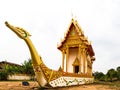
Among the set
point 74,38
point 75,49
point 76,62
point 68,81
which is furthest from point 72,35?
point 68,81

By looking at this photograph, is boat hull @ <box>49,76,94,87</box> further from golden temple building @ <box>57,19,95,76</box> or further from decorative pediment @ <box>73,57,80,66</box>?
decorative pediment @ <box>73,57,80,66</box>

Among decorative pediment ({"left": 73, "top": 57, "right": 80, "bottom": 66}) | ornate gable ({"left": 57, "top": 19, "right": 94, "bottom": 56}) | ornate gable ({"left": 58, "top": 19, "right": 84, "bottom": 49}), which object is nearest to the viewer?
ornate gable ({"left": 57, "top": 19, "right": 94, "bottom": 56})

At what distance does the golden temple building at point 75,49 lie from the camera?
20406 millimetres

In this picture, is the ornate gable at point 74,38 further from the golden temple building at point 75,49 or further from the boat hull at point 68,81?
the boat hull at point 68,81

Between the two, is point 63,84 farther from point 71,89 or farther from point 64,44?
point 64,44

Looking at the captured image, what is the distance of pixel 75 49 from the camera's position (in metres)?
21.7

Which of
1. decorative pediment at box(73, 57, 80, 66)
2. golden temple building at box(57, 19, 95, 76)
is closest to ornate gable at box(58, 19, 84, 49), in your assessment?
golden temple building at box(57, 19, 95, 76)

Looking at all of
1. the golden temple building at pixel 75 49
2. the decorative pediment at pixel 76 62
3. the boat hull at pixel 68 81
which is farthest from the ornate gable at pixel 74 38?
the boat hull at pixel 68 81

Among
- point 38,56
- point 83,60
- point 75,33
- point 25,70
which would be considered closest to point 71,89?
point 38,56

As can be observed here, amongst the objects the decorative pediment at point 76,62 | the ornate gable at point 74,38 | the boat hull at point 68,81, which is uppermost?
the ornate gable at point 74,38

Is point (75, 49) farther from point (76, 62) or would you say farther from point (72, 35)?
point (72, 35)

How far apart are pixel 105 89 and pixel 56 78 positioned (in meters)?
3.14

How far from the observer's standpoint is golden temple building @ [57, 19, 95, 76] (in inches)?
803

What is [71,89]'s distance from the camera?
52.0 feet
